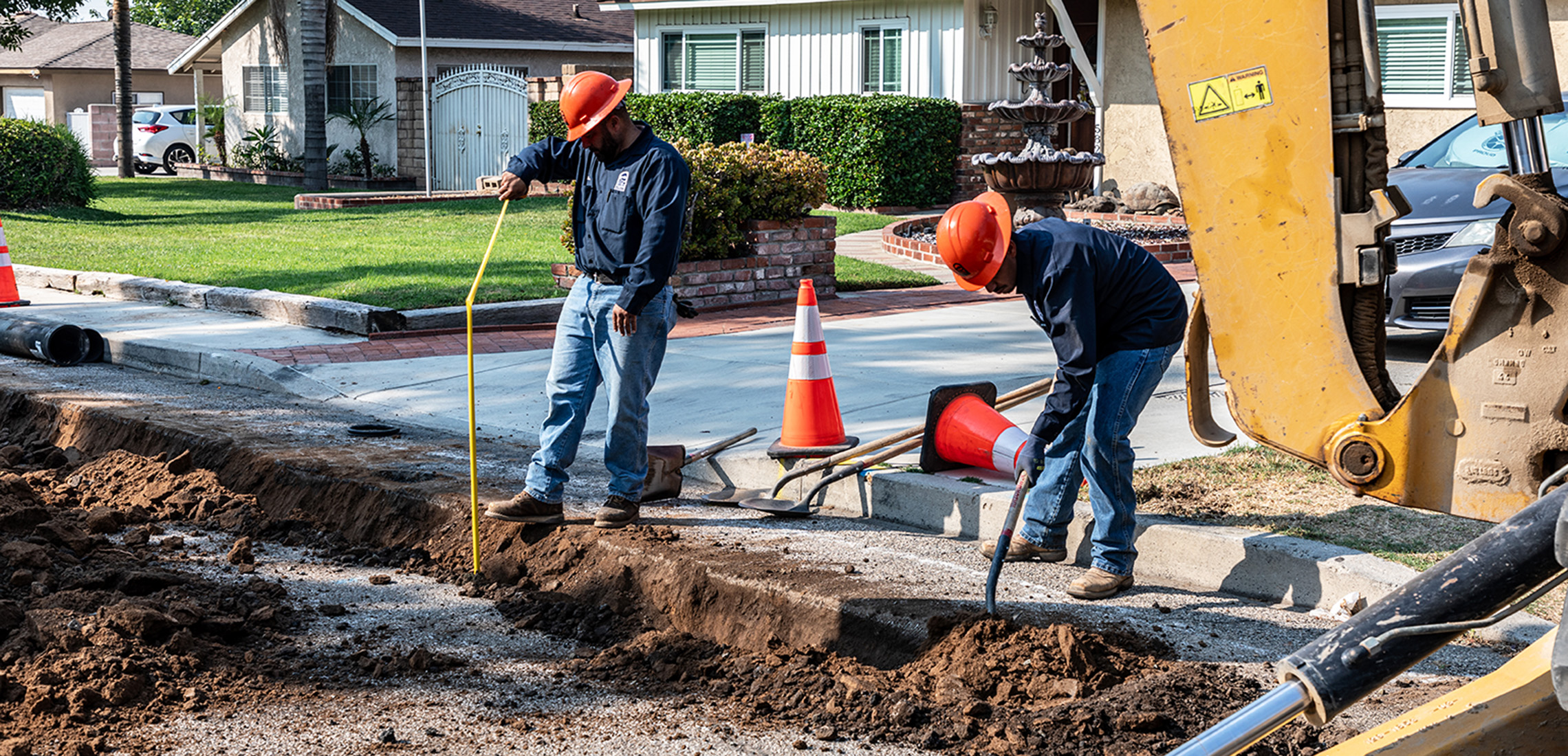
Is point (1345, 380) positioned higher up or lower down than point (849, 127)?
lower down

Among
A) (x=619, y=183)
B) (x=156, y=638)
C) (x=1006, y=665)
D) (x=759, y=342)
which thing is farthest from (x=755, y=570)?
(x=759, y=342)

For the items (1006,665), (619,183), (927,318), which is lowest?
(1006,665)

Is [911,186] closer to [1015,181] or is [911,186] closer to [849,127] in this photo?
[849,127]

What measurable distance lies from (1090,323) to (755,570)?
157 cm

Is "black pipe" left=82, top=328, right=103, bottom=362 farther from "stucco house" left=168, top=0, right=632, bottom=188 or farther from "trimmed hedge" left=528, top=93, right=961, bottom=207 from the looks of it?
"stucco house" left=168, top=0, right=632, bottom=188

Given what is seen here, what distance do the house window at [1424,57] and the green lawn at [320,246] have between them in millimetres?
6730

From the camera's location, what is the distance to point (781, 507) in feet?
20.8

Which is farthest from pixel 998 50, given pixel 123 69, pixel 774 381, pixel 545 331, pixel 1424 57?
pixel 123 69

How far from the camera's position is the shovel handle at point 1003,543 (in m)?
4.77

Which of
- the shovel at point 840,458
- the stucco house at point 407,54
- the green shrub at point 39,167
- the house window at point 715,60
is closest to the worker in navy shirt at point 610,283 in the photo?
the shovel at point 840,458

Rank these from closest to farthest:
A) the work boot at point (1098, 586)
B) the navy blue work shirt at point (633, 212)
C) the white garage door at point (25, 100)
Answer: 1. the work boot at point (1098, 586)
2. the navy blue work shirt at point (633, 212)
3. the white garage door at point (25, 100)

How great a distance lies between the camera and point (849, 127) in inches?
795

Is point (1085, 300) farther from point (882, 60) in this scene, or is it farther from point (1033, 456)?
point (882, 60)

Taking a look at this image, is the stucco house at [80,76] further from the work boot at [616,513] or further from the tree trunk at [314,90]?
the work boot at [616,513]
